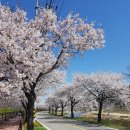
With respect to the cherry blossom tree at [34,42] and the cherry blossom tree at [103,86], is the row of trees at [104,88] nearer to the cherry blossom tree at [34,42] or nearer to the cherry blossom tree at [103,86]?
the cherry blossom tree at [103,86]

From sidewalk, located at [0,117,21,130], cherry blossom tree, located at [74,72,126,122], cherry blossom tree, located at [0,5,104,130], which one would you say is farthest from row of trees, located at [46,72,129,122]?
cherry blossom tree, located at [0,5,104,130]

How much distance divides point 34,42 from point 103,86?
131ft

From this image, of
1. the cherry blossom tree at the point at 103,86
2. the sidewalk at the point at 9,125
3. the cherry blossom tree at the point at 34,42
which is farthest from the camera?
the cherry blossom tree at the point at 103,86

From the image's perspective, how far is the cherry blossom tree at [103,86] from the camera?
57.7 m

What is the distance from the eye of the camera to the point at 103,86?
58594 millimetres

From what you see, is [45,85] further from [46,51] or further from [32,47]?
[32,47]

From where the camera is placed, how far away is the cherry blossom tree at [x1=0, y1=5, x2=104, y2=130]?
1831 centimetres

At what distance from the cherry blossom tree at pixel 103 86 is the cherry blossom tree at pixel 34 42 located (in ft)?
107

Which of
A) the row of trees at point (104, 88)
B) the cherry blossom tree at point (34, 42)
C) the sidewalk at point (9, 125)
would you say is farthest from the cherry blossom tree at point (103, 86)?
the cherry blossom tree at point (34, 42)

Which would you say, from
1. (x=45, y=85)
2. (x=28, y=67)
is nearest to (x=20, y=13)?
(x=28, y=67)

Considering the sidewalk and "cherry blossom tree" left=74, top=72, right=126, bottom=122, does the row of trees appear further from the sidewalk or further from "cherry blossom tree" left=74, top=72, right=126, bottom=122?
the sidewalk

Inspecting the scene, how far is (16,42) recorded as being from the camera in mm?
18891

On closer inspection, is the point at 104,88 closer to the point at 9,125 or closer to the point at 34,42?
the point at 9,125

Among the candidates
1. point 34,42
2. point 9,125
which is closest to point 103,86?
point 9,125
